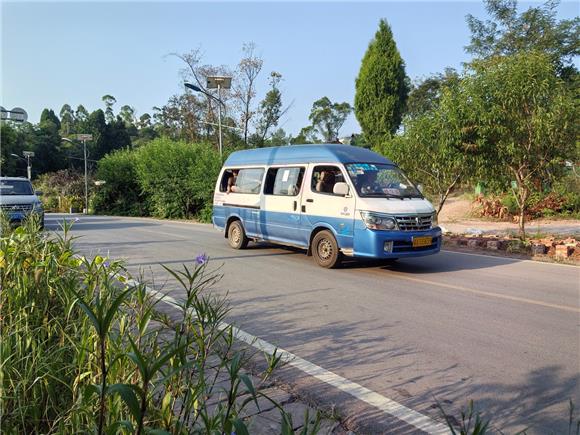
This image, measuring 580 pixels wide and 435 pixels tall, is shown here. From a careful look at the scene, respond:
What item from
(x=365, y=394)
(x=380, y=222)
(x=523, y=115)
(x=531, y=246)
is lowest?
(x=365, y=394)

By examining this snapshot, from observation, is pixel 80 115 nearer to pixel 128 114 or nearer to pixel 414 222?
pixel 128 114

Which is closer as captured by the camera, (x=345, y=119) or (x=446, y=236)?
(x=446, y=236)

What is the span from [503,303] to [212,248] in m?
7.06

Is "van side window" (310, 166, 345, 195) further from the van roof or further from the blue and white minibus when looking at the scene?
the van roof

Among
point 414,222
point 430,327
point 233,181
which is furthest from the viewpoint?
point 233,181

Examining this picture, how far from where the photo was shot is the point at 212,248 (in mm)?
11422

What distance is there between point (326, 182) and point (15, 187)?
11.5 m

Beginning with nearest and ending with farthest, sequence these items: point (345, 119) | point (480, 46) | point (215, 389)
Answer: point (215, 389)
point (480, 46)
point (345, 119)

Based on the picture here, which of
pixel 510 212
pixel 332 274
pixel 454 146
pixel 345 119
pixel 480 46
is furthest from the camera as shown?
pixel 345 119

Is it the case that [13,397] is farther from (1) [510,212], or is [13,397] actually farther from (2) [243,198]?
(1) [510,212]

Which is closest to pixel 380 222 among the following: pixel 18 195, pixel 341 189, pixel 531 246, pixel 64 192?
pixel 341 189

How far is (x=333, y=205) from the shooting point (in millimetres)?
8469

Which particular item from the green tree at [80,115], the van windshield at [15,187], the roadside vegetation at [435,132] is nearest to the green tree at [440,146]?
the roadside vegetation at [435,132]

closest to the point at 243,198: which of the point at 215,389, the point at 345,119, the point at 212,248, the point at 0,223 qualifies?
the point at 212,248
